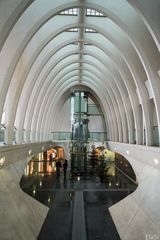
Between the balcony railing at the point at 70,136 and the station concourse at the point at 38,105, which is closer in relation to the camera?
the station concourse at the point at 38,105

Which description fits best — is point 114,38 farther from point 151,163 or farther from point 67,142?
point 67,142

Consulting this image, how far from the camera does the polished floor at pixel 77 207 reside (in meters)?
10.4

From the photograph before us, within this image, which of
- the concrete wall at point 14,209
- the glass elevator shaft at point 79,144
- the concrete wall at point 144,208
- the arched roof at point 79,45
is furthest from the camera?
the glass elevator shaft at point 79,144

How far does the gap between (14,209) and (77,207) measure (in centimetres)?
479

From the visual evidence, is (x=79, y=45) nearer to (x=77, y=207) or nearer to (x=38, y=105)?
(x=38, y=105)

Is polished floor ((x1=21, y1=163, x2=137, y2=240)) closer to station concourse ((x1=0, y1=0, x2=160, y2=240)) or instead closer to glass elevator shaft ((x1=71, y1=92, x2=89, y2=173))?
station concourse ((x1=0, y1=0, x2=160, y2=240))

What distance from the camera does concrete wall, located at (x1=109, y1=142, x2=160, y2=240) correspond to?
902cm

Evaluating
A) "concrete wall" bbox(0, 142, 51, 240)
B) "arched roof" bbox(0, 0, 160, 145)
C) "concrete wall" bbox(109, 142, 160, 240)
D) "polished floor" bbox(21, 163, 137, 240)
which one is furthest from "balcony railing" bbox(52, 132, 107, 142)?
"concrete wall" bbox(0, 142, 51, 240)

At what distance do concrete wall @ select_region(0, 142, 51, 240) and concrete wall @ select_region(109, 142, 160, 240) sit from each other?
11.4ft

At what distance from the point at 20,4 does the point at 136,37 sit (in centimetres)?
636

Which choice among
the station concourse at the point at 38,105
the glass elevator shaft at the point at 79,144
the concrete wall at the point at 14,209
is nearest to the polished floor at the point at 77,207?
the station concourse at the point at 38,105

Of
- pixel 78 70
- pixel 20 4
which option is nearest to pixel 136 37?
pixel 20 4

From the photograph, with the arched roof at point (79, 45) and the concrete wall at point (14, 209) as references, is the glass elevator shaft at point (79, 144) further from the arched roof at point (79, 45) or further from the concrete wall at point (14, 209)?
the concrete wall at point (14, 209)

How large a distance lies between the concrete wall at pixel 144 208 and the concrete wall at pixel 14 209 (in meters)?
3.47
